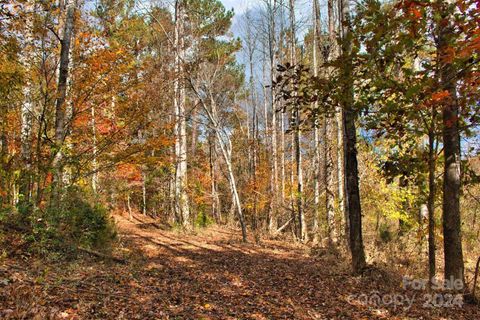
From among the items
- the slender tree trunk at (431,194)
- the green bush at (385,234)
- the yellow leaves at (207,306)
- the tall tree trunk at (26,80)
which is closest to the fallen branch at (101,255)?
the tall tree trunk at (26,80)

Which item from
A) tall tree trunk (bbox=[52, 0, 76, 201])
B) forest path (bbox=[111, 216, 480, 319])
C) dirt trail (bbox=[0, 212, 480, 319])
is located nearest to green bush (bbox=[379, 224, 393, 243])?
forest path (bbox=[111, 216, 480, 319])

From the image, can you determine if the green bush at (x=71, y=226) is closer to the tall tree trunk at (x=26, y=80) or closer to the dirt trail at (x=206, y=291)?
the dirt trail at (x=206, y=291)

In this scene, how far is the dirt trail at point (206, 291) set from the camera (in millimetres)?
4074

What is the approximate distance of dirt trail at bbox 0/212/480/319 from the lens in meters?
4.07

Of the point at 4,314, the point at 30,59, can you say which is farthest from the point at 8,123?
the point at 4,314

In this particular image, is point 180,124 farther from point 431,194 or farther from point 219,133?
point 431,194

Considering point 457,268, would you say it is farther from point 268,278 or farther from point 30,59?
point 30,59

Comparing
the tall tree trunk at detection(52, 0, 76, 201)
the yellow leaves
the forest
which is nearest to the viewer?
the forest

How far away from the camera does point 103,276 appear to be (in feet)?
17.9

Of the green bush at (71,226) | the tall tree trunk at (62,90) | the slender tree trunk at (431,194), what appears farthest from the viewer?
the tall tree trunk at (62,90)

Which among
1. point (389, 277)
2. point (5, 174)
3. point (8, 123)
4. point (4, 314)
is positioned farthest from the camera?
point (8, 123)

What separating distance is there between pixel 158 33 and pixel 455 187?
17104 mm

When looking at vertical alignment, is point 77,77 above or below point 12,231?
above

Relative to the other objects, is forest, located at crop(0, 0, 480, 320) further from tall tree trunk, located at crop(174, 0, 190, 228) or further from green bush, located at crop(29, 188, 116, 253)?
tall tree trunk, located at crop(174, 0, 190, 228)
